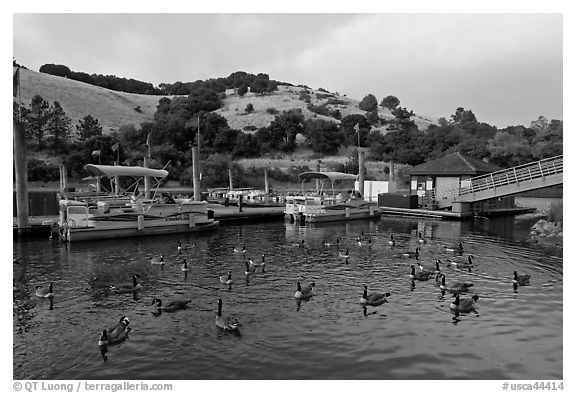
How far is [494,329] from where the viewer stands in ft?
48.2

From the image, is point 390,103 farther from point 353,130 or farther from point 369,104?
point 353,130

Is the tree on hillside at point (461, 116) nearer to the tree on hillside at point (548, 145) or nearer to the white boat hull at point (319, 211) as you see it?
the tree on hillside at point (548, 145)

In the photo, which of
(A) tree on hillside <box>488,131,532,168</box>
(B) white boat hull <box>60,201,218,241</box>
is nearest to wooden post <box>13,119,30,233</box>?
(B) white boat hull <box>60,201,218,241</box>

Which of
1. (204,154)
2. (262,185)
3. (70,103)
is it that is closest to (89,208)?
(262,185)

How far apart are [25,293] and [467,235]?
29.9m

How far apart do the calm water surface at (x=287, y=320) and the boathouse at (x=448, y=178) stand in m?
22.8

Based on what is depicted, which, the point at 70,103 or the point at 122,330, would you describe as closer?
the point at 122,330

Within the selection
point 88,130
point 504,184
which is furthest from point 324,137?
point 504,184

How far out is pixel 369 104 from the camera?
17438 cm

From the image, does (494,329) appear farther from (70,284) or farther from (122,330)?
(70,284)

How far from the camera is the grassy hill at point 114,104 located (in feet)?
433

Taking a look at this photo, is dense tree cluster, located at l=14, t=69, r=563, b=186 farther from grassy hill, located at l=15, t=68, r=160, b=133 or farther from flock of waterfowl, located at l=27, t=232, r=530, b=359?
flock of waterfowl, located at l=27, t=232, r=530, b=359

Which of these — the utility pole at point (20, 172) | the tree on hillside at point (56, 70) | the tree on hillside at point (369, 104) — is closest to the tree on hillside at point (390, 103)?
the tree on hillside at point (369, 104)

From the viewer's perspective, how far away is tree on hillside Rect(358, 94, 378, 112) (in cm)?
17255
